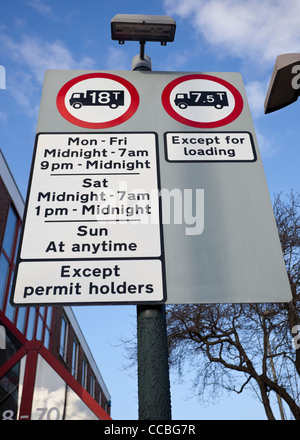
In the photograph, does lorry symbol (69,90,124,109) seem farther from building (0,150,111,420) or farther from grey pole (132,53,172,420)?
building (0,150,111,420)

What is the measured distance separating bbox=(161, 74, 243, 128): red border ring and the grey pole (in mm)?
1308

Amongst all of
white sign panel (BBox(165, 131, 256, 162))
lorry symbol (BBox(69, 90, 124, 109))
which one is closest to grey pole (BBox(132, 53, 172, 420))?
white sign panel (BBox(165, 131, 256, 162))

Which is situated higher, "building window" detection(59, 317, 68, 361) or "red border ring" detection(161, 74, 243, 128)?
"building window" detection(59, 317, 68, 361)

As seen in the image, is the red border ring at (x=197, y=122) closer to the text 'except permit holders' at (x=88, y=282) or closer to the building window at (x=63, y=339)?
the text 'except permit holders' at (x=88, y=282)

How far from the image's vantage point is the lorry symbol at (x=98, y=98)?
2660mm

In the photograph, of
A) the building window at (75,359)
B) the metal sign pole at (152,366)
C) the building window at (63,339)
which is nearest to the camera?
the metal sign pole at (152,366)

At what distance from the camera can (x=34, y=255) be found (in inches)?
75.4

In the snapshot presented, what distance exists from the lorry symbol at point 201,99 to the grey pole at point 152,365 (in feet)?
4.97

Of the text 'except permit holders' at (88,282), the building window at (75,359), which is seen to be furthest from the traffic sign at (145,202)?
the building window at (75,359)

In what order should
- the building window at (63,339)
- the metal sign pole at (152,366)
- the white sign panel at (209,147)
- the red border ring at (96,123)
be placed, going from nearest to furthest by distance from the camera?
the metal sign pole at (152,366) < the white sign panel at (209,147) < the red border ring at (96,123) < the building window at (63,339)

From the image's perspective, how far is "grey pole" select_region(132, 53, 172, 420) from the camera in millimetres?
1548
